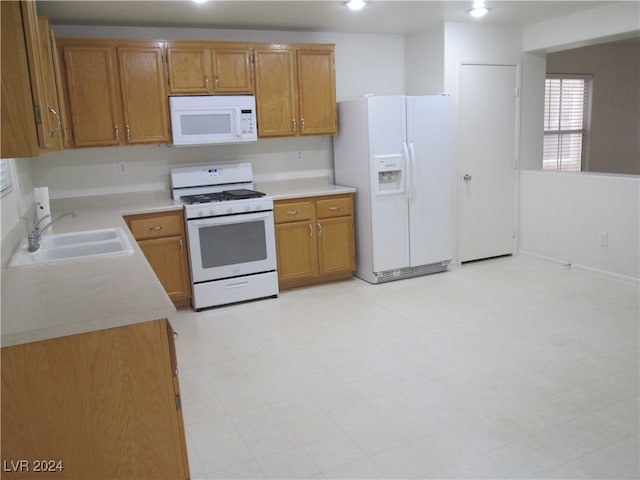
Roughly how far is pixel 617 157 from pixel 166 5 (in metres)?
6.51

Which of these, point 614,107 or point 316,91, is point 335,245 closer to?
point 316,91

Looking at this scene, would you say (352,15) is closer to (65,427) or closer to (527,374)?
(527,374)

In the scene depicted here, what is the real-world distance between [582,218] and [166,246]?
3.80 meters

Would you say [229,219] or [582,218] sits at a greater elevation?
[229,219]

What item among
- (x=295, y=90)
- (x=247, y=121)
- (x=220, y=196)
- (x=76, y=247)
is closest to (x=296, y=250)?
(x=220, y=196)

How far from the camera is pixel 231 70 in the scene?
4.52 meters

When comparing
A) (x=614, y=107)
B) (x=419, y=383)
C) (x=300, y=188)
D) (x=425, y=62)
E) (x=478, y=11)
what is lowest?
(x=419, y=383)

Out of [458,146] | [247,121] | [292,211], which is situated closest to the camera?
[247,121]

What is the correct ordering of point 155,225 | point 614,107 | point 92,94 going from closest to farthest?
point 92,94 → point 155,225 → point 614,107

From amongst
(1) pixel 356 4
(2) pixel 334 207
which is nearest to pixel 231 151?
(2) pixel 334 207

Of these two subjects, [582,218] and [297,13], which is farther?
[582,218]

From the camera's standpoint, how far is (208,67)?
14.5 ft

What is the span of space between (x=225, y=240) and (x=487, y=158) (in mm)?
2815

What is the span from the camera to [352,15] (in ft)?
14.6
